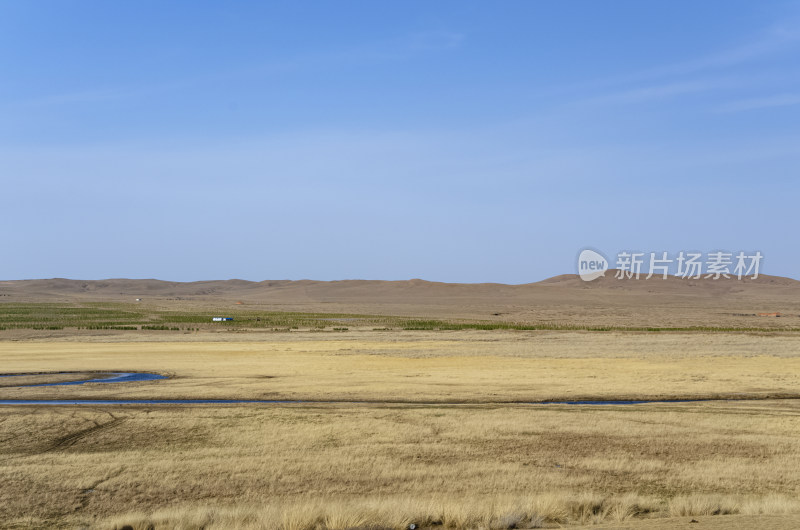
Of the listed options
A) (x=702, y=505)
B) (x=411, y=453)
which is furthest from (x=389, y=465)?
(x=702, y=505)

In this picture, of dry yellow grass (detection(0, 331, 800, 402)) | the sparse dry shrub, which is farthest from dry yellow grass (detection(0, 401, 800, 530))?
dry yellow grass (detection(0, 331, 800, 402))

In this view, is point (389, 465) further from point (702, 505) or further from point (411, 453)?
point (702, 505)

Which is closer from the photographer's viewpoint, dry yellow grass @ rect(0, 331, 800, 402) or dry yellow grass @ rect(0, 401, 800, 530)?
dry yellow grass @ rect(0, 401, 800, 530)

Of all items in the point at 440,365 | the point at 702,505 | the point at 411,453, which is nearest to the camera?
the point at 702,505

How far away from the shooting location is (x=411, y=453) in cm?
1798

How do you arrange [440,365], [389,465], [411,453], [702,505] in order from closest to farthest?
1. [702,505]
2. [389,465]
3. [411,453]
4. [440,365]

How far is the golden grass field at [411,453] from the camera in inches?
532

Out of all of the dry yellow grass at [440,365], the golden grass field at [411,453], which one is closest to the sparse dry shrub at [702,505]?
the golden grass field at [411,453]

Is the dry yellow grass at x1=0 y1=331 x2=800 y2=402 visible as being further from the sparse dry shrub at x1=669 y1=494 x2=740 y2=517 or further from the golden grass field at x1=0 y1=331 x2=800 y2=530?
the sparse dry shrub at x1=669 y1=494 x2=740 y2=517

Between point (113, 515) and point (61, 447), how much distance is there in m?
5.99

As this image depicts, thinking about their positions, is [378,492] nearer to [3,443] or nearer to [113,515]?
[113,515]

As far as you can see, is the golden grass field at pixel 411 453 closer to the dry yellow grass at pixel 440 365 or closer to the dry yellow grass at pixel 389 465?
the dry yellow grass at pixel 389 465

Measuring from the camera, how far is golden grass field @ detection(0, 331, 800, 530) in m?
13.5

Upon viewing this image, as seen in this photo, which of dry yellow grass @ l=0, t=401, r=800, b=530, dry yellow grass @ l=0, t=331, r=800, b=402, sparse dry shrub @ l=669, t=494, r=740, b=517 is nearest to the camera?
sparse dry shrub @ l=669, t=494, r=740, b=517
